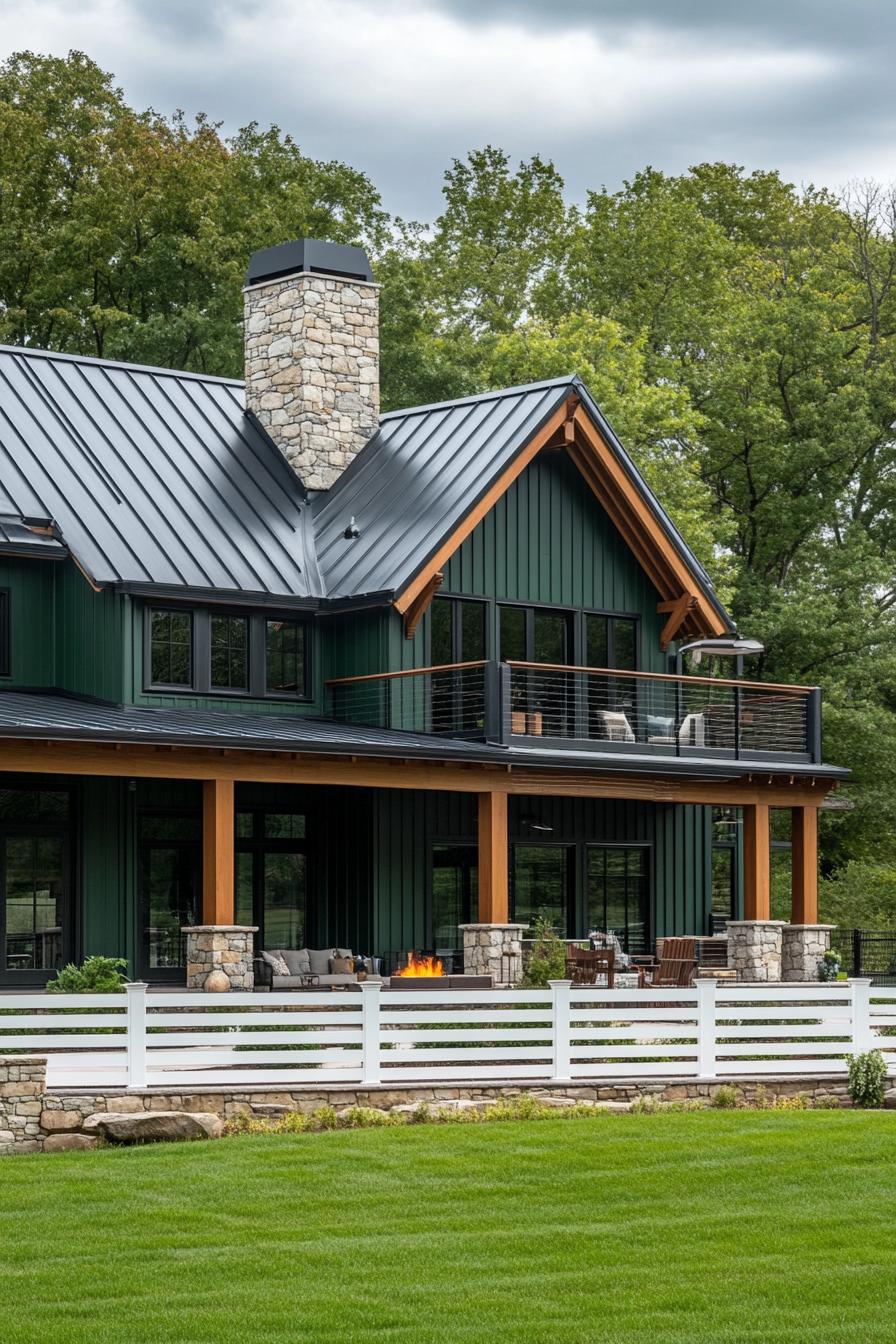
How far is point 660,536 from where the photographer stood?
1220 inches

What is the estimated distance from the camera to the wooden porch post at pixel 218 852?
24.7 meters

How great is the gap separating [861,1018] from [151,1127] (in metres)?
7.54

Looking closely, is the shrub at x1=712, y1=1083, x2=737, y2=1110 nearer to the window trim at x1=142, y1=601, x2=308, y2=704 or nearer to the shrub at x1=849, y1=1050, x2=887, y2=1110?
the shrub at x1=849, y1=1050, x2=887, y2=1110

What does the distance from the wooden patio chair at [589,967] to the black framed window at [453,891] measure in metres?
2.70

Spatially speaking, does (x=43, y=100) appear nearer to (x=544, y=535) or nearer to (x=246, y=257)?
(x=246, y=257)

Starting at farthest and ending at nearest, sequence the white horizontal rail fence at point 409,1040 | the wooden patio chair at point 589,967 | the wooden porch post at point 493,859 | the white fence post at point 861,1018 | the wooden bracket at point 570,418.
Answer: the wooden bracket at point 570,418, the wooden porch post at point 493,859, the wooden patio chair at point 589,967, the white fence post at point 861,1018, the white horizontal rail fence at point 409,1040

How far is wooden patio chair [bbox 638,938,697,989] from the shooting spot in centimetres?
2584

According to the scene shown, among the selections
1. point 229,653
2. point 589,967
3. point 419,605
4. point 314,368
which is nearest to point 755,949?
point 589,967

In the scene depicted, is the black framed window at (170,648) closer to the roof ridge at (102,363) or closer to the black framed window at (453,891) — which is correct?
the black framed window at (453,891)

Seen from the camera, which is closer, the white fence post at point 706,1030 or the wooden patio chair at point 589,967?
the white fence post at point 706,1030

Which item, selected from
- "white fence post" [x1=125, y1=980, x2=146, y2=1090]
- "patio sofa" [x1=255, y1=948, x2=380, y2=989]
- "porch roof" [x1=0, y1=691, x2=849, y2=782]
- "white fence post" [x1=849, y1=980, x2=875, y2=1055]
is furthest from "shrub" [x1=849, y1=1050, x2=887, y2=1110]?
"patio sofa" [x1=255, y1=948, x2=380, y2=989]

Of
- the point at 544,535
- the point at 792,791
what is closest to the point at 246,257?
the point at 544,535

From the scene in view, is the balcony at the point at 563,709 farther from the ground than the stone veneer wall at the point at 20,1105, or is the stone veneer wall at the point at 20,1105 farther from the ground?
the balcony at the point at 563,709

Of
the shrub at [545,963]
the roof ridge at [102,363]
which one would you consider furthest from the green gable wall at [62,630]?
the shrub at [545,963]
